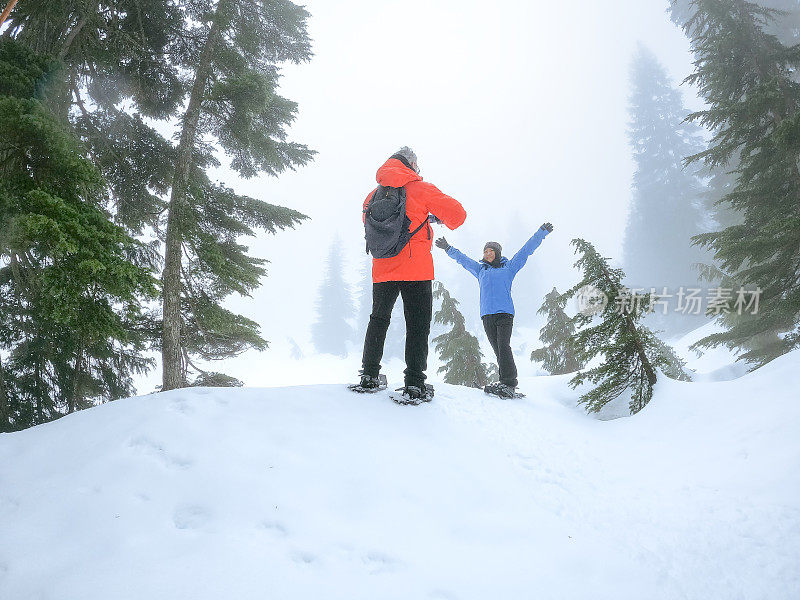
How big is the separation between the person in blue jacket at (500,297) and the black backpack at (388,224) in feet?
6.61

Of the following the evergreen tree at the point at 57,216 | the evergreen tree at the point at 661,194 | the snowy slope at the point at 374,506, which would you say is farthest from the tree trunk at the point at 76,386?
the evergreen tree at the point at 661,194

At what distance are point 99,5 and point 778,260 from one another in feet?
48.5

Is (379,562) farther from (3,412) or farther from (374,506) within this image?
(3,412)

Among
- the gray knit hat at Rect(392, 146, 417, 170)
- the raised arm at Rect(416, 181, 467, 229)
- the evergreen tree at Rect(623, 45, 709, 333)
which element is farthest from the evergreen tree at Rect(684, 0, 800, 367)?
the evergreen tree at Rect(623, 45, 709, 333)

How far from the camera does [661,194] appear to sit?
1420 inches

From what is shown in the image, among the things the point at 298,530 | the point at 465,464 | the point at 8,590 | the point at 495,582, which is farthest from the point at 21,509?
the point at 465,464

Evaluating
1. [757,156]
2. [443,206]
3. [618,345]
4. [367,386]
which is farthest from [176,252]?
[757,156]

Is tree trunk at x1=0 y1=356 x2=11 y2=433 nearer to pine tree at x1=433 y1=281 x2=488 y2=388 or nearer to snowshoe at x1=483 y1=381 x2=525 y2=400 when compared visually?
snowshoe at x1=483 y1=381 x2=525 y2=400

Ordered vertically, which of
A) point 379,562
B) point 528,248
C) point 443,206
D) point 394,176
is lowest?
point 379,562

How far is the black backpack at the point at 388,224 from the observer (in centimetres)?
446

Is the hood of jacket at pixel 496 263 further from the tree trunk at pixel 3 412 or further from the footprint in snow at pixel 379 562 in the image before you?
the tree trunk at pixel 3 412

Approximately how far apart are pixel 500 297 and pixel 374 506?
456 centimetres

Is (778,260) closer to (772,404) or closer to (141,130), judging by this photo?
(772,404)

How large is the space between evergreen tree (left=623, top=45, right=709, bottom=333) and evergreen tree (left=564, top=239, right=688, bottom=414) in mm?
31630
